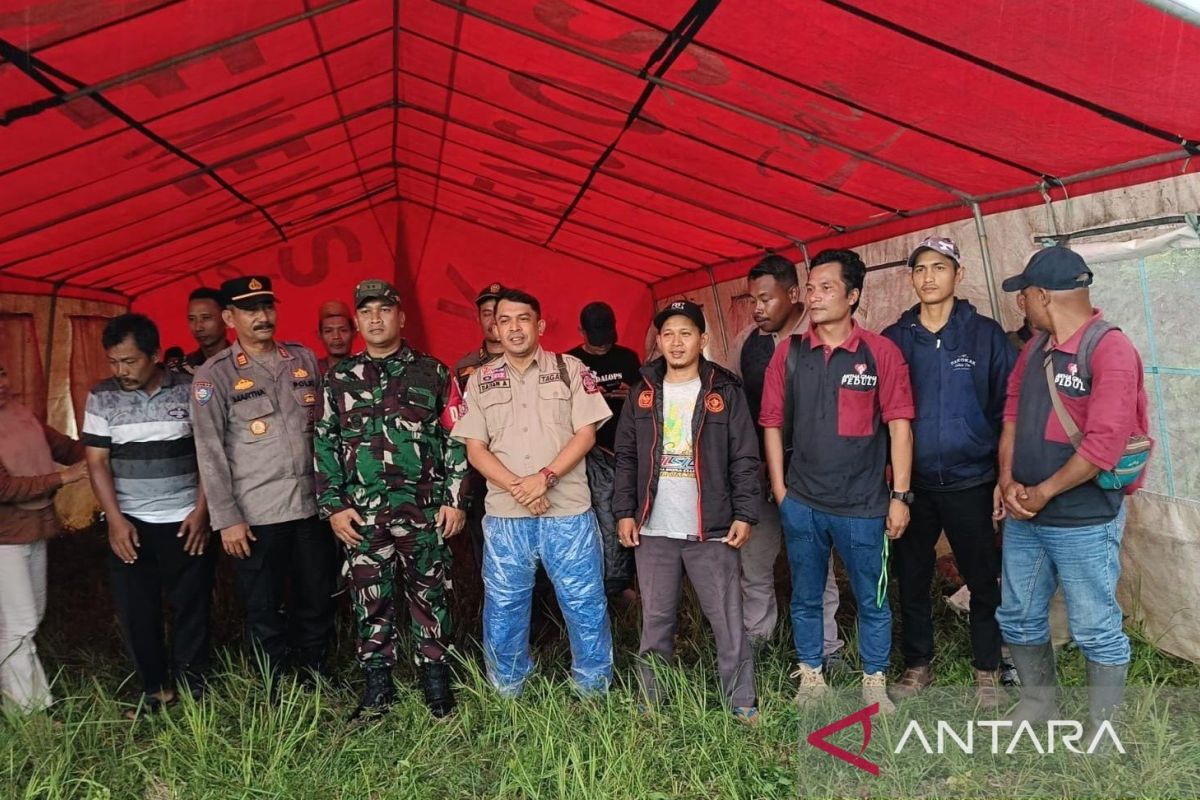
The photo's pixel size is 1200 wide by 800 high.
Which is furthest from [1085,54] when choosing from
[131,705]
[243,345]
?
[131,705]

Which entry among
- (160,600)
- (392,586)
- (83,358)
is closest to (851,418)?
(392,586)

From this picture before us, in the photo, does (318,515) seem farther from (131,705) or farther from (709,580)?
(709,580)

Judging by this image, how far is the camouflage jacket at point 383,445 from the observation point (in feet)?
9.82

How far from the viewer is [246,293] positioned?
3.10 metres

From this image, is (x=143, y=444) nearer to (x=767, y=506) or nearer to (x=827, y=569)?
(x=767, y=506)

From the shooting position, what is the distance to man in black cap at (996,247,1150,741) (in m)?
2.38

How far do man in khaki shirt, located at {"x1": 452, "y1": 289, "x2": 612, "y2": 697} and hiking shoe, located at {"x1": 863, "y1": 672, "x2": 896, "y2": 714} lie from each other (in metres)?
0.96

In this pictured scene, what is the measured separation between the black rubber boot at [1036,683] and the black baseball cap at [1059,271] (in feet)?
4.02

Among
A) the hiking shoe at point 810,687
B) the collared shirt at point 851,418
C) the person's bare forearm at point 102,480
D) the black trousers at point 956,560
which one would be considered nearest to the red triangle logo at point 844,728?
the hiking shoe at point 810,687

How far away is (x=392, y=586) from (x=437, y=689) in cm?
43

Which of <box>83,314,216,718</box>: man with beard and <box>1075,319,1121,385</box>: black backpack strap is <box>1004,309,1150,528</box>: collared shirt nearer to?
<box>1075,319,1121,385</box>: black backpack strap

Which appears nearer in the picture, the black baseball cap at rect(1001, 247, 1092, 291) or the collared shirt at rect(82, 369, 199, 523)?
the black baseball cap at rect(1001, 247, 1092, 291)

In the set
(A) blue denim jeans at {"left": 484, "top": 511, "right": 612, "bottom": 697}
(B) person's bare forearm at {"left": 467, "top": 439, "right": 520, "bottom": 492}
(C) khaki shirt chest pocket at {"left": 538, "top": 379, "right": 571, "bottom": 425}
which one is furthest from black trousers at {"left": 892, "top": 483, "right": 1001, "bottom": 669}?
(B) person's bare forearm at {"left": 467, "top": 439, "right": 520, "bottom": 492}

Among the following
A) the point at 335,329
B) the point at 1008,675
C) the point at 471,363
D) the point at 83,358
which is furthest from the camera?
the point at 83,358
